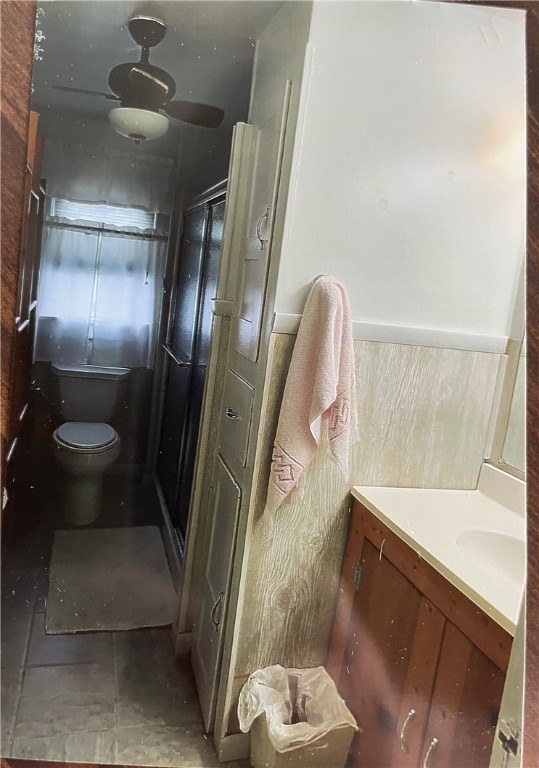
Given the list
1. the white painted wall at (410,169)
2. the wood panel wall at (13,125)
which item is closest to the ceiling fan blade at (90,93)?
the wood panel wall at (13,125)

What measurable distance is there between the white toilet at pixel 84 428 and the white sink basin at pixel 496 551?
0.54 metres

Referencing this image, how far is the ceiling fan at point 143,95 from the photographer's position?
699 mm

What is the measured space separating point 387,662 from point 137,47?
3.05 ft

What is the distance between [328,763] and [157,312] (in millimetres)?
713

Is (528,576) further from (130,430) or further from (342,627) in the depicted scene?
(130,430)

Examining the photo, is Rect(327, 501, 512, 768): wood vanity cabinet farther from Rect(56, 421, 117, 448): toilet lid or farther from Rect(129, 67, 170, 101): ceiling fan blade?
Rect(129, 67, 170, 101): ceiling fan blade

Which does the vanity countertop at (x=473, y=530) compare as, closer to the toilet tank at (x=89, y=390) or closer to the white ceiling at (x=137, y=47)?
the toilet tank at (x=89, y=390)

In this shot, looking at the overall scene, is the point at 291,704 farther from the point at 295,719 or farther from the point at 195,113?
the point at 195,113

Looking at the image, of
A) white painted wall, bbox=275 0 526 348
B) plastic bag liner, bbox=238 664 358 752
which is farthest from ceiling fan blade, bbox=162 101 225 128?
plastic bag liner, bbox=238 664 358 752

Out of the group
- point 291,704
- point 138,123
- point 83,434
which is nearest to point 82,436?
point 83,434

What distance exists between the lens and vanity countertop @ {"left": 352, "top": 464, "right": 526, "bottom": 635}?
60 cm

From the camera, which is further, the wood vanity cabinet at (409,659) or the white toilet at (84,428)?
the white toilet at (84,428)

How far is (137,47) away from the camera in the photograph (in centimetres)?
70

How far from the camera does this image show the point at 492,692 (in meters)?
0.61
